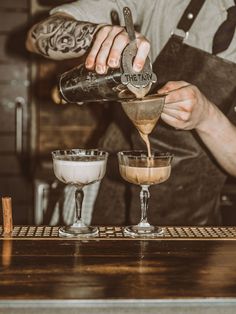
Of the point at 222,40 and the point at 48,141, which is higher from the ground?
the point at 222,40

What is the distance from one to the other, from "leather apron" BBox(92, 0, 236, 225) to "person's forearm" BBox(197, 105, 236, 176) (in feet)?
0.71

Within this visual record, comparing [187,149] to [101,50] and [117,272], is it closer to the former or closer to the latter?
[101,50]

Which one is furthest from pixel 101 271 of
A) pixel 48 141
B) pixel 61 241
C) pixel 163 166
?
pixel 48 141

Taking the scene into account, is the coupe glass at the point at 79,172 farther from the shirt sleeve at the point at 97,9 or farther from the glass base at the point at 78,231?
the shirt sleeve at the point at 97,9

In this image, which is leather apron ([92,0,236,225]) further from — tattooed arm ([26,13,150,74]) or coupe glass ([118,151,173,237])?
coupe glass ([118,151,173,237])

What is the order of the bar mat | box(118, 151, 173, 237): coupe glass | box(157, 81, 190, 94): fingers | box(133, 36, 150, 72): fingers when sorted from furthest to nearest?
1. box(157, 81, 190, 94): fingers
2. box(118, 151, 173, 237): coupe glass
3. the bar mat
4. box(133, 36, 150, 72): fingers

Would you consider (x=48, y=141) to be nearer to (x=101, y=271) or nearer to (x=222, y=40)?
(x=222, y=40)

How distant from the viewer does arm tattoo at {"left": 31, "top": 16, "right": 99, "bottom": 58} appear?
2.56 meters

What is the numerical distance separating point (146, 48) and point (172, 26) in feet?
3.58

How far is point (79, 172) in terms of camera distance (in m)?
2.00

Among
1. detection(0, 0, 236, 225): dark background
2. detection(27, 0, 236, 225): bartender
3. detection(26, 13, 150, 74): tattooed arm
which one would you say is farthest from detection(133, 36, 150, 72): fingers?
detection(0, 0, 236, 225): dark background

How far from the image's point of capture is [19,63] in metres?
4.97

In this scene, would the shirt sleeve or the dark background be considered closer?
the shirt sleeve

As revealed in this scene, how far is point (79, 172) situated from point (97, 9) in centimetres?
111
